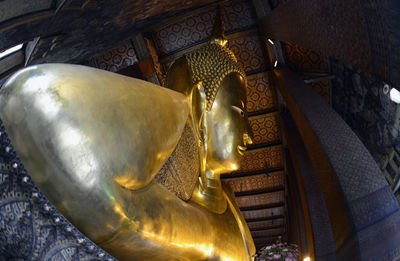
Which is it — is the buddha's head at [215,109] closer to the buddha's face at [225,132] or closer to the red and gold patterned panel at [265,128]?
the buddha's face at [225,132]

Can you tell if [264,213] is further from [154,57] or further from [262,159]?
[154,57]

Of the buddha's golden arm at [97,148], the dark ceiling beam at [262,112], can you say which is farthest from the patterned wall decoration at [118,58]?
the buddha's golden arm at [97,148]

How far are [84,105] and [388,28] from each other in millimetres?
1073

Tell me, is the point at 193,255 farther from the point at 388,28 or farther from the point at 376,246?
the point at 376,246

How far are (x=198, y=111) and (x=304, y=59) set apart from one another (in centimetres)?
318

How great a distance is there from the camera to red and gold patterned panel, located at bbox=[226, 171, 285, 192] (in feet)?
19.9

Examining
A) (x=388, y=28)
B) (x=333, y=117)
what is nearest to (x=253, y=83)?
(x=333, y=117)

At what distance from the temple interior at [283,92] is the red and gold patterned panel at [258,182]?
0.03 meters

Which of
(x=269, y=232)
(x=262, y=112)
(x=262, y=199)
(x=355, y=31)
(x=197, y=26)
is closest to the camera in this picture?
(x=355, y=31)

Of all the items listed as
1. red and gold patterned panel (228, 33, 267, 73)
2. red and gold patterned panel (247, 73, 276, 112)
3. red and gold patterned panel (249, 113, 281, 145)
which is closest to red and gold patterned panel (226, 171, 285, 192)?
red and gold patterned panel (249, 113, 281, 145)

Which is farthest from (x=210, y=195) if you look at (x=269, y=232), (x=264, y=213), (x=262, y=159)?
(x=269, y=232)

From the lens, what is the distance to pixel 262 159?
5.84m

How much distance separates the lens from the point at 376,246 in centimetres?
229

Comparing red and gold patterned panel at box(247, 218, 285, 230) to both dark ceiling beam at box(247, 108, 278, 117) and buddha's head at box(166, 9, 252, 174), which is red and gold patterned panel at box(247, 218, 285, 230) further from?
buddha's head at box(166, 9, 252, 174)
